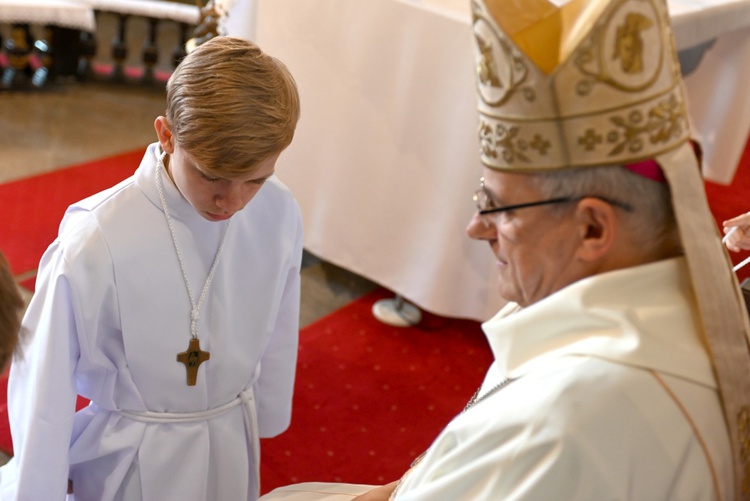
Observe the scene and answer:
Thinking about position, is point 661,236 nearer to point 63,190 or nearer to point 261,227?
point 261,227

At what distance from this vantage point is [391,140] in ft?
12.1

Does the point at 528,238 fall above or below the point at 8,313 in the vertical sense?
above

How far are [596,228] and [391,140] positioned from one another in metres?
2.49

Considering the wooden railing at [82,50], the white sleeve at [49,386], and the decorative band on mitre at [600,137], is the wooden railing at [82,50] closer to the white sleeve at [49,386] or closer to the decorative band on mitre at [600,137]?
the white sleeve at [49,386]

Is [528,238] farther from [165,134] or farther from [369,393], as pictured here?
[369,393]

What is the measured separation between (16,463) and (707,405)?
1531mm

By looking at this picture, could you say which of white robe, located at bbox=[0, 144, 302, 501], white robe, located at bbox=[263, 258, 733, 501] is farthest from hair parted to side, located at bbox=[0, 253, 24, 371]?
white robe, located at bbox=[263, 258, 733, 501]

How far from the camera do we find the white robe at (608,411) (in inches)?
47.7

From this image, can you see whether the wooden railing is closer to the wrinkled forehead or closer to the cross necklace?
the cross necklace

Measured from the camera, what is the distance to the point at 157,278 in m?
2.00

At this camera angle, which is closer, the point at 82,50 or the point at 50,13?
the point at 50,13

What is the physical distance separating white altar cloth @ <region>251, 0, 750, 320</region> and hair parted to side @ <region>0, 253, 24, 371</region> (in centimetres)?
241

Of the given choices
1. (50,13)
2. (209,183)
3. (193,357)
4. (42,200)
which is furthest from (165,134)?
(50,13)

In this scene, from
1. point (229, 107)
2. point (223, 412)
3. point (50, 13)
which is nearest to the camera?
point (229, 107)
